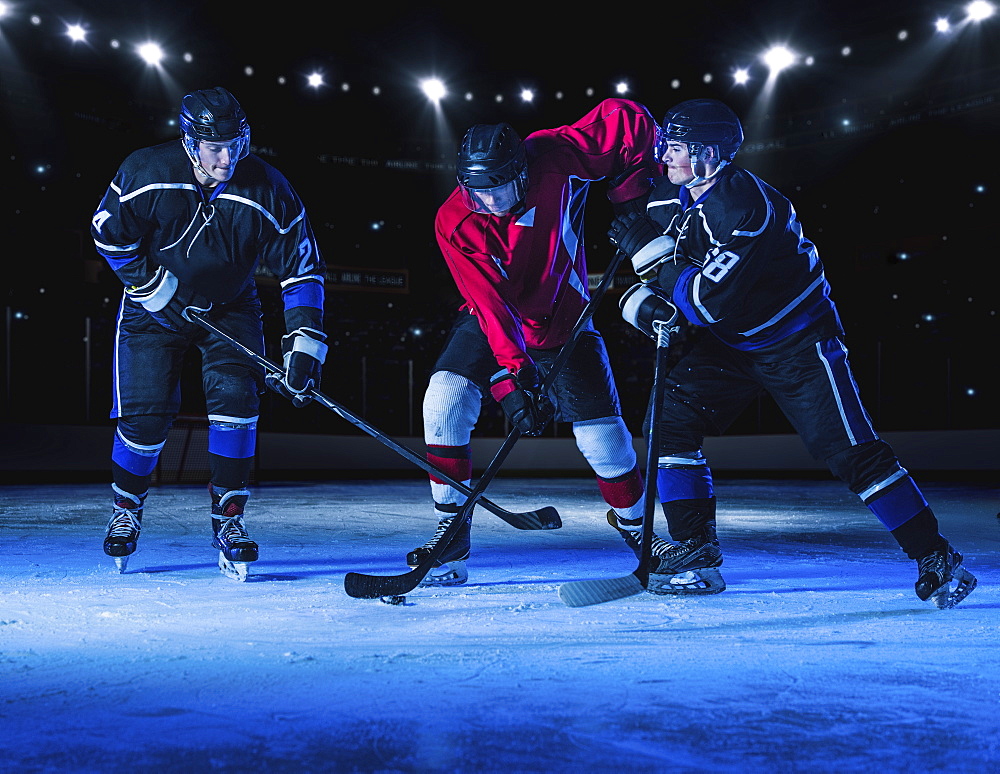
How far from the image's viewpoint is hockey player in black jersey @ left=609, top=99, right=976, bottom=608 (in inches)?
88.0

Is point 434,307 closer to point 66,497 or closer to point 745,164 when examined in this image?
point 745,164

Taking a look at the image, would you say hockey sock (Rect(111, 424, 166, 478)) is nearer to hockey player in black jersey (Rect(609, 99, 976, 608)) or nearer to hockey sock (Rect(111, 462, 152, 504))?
hockey sock (Rect(111, 462, 152, 504))

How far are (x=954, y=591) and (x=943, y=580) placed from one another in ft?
0.13

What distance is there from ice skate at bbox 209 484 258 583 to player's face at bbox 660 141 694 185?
4.74 feet

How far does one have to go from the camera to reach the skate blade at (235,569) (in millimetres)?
2635

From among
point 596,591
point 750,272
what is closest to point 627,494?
point 596,591

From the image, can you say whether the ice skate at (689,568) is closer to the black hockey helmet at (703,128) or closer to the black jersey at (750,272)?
the black jersey at (750,272)

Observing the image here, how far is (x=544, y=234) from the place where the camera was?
104 inches

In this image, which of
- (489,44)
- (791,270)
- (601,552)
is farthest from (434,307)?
(791,270)

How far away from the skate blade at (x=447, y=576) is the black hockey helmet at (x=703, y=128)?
1.18 metres

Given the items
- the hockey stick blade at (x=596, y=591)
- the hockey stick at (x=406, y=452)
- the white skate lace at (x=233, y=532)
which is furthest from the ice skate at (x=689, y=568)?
the white skate lace at (x=233, y=532)

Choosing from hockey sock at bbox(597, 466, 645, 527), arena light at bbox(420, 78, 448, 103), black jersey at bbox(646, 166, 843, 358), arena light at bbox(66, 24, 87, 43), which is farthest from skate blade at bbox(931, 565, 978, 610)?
arena light at bbox(420, 78, 448, 103)

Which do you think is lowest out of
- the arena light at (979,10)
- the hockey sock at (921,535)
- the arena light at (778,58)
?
the hockey sock at (921,535)

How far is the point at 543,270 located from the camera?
268cm
